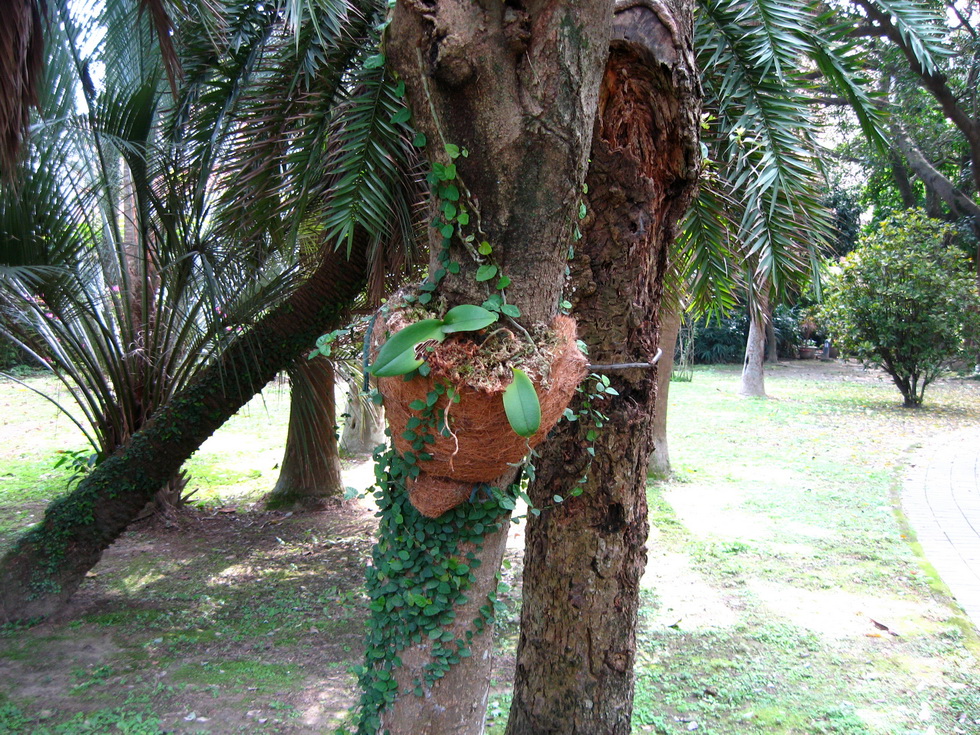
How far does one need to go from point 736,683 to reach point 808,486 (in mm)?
4816

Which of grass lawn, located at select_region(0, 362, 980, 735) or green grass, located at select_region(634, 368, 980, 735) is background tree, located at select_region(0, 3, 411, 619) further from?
green grass, located at select_region(634, 368, 980, 735)

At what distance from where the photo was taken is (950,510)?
288 inches

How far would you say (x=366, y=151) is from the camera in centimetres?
394

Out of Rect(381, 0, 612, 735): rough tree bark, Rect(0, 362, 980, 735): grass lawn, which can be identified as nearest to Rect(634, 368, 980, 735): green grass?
Rect(0, 362, 980, 735): grass lawn

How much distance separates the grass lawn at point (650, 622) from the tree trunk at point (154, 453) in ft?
0.94

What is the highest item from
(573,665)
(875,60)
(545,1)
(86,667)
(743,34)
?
(875,60)

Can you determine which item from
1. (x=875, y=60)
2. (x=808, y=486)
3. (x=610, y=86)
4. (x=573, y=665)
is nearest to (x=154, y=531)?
(x=573, y=665)

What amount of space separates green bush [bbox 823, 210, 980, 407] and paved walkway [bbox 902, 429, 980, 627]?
322 centimetres

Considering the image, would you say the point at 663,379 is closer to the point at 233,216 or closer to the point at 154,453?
the point at 233,216

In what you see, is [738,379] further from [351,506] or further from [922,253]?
[351,506]

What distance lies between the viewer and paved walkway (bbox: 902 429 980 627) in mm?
5625

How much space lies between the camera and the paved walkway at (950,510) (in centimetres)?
562

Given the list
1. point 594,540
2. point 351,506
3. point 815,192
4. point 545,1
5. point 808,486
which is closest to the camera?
point 545,1

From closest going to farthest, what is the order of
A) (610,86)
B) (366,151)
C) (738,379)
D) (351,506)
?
(610,86) → (366,151) → (351,506) → (738,379)
